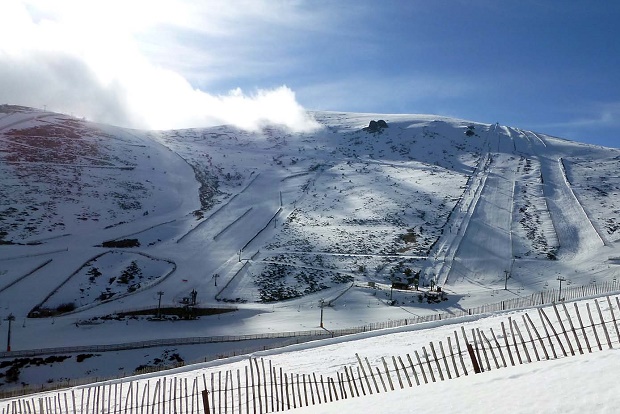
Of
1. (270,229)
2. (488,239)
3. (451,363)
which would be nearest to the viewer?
(451,363)

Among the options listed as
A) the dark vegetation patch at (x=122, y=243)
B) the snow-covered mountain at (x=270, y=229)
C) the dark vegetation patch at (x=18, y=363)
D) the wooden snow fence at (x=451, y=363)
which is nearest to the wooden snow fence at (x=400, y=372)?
the wooden snow fence at (x=451, y=363)

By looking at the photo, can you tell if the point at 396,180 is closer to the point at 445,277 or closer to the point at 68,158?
the point at 445,277

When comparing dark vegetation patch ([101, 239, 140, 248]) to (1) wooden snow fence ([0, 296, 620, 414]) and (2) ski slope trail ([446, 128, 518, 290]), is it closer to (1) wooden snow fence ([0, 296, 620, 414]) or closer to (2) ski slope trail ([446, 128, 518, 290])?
(2) ski slope trail ([446, 128, 518, 290])

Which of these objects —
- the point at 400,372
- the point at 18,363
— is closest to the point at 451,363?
the point at 400,372

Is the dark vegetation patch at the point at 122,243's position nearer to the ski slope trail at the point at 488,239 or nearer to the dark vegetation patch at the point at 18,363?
the dark vegetation patch at the point at 18,363

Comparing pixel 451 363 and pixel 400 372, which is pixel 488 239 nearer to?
pixel 400 372

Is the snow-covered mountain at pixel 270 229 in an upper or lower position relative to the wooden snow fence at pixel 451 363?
lower

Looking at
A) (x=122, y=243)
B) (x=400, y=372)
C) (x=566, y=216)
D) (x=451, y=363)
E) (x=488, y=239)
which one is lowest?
(x=122, y=243)

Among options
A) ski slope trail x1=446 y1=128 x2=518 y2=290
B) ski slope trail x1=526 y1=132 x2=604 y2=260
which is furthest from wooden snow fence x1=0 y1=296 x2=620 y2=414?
ski slope trail x1=526 y1=132 x2=604 y2=260

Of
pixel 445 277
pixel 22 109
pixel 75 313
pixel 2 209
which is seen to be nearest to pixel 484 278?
pixel 445 277
